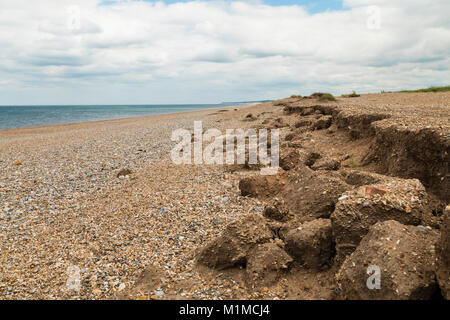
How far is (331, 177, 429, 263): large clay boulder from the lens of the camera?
14.3 ft

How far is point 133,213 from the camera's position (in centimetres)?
739

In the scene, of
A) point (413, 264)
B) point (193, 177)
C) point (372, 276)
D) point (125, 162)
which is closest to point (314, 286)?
point (372, 276)

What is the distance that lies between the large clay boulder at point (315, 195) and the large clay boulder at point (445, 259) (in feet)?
Result: 7.25

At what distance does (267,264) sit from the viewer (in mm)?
4699

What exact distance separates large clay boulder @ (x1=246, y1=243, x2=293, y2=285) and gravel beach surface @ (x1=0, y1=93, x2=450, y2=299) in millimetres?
178

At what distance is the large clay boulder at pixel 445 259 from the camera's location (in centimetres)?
330

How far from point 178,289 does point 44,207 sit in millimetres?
5766
